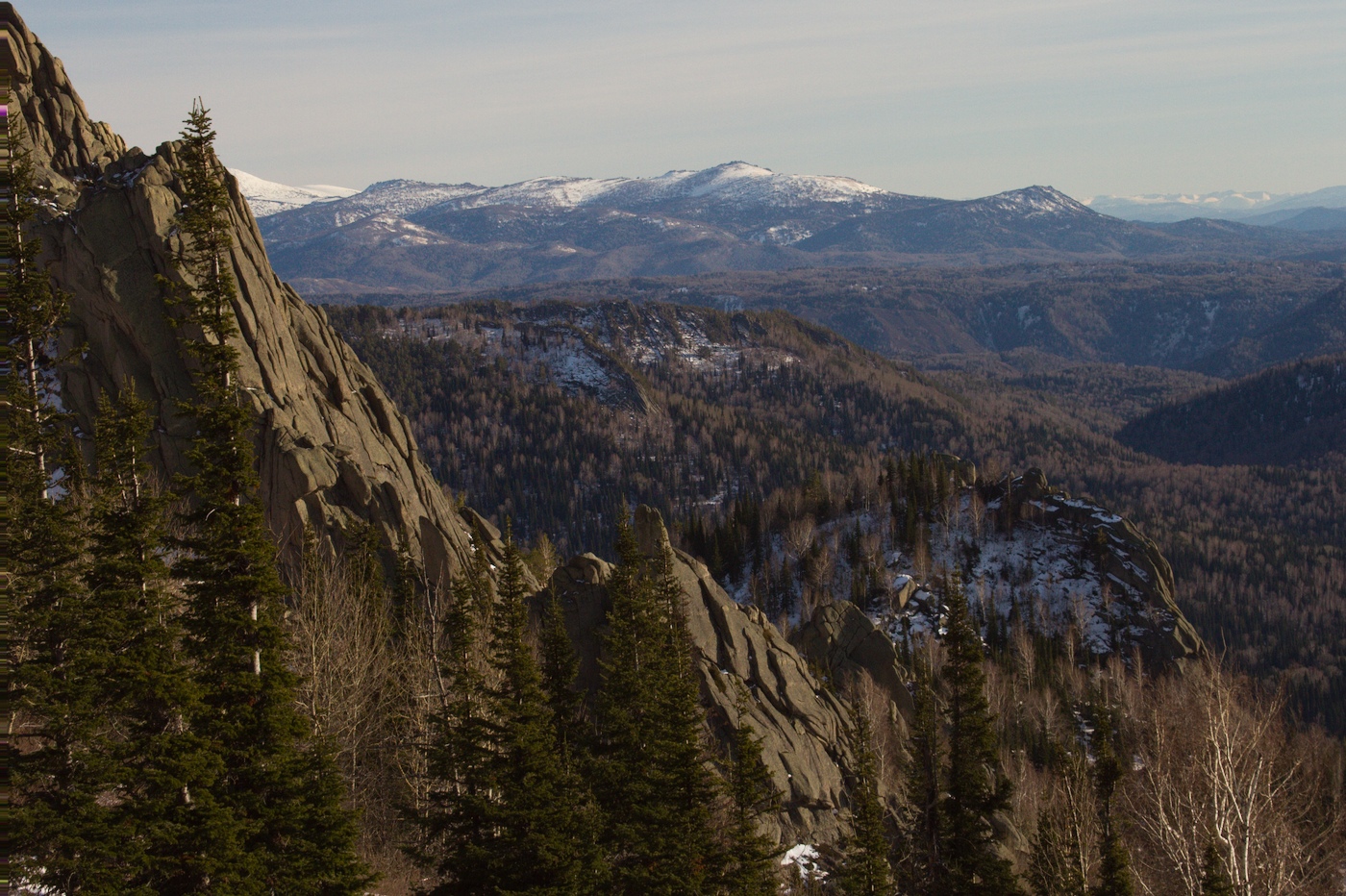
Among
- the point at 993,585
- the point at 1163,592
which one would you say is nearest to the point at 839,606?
the point at 993,585

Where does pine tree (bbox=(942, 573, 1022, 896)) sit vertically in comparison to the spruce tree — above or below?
below

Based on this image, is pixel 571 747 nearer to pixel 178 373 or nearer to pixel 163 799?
pixel 163 799

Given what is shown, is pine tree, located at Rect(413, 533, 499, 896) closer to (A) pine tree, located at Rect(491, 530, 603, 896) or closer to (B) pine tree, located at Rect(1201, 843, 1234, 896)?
(A) pine tree, located at Rect(491, 530, 603, 896)

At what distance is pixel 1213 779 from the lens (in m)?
32.2

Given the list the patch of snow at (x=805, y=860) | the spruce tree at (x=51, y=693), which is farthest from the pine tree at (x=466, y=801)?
the patch of snow at (x=805, y=860)

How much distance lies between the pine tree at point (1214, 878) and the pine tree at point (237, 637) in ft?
90.9

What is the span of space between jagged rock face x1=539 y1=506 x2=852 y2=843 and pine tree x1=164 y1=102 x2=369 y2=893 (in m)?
27.2

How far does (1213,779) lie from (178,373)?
227 feet

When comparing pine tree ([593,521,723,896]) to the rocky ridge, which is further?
the rocky ridge

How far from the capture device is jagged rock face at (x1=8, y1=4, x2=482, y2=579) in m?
67.3

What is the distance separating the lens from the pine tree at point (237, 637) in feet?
79.3

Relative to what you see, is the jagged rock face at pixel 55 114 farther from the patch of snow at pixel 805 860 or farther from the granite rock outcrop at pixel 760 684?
the patch of snow at pixel 805 860

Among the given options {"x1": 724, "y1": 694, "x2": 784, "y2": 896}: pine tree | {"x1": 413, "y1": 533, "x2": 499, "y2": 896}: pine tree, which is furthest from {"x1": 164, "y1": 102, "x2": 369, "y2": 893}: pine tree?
{"x1": 724, "y1": 694, "x2": 784, "y2": 896}: pine tree

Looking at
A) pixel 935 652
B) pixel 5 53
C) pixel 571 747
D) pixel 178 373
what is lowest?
pixel 935 652
